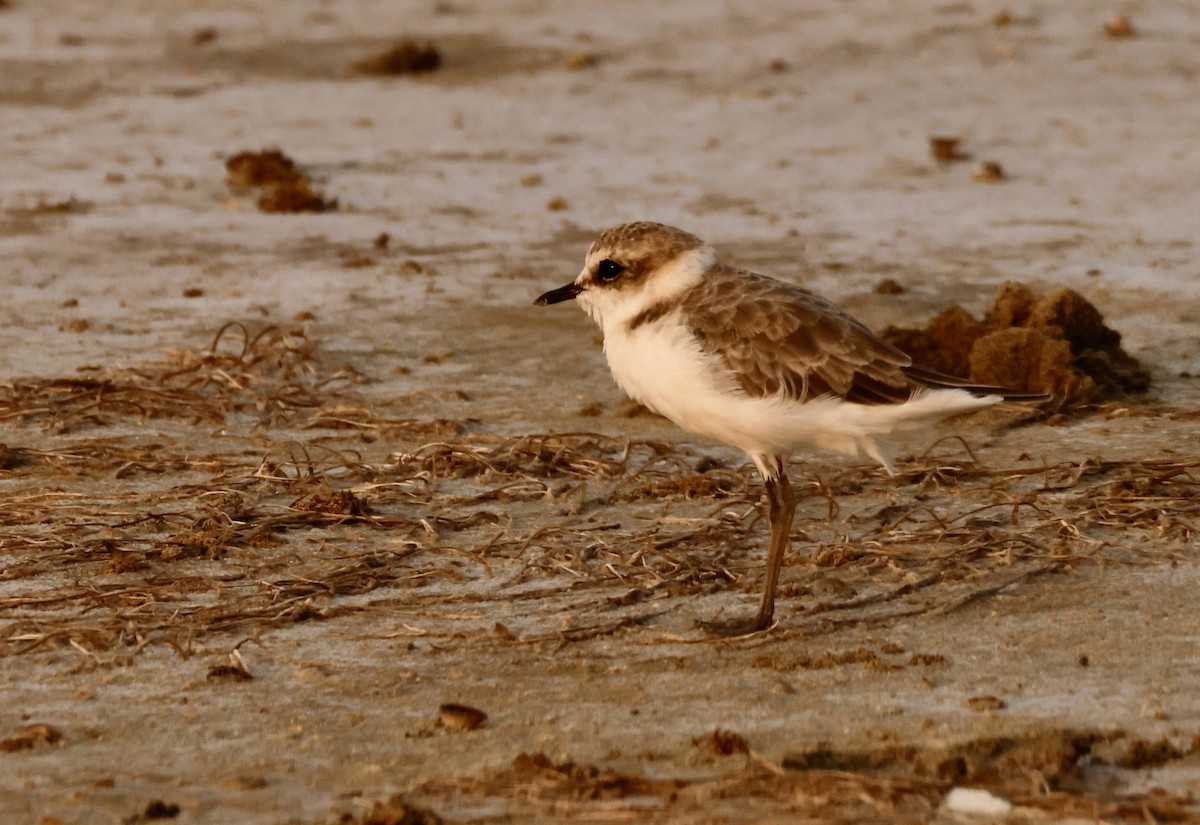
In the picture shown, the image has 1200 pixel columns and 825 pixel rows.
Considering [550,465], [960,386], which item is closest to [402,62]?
[550,465]

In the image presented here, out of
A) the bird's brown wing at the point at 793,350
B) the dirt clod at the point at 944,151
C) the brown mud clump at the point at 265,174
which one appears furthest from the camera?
the dirt clod at the point at 944,151

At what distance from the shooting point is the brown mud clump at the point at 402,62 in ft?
44.6

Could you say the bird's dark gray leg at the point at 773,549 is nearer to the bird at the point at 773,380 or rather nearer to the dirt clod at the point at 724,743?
the bird at the point at 773,380

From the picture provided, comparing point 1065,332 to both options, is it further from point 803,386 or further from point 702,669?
point 702,669

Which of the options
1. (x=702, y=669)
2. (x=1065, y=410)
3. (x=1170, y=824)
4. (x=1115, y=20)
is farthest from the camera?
(x=1115, y=20)

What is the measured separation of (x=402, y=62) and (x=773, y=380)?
8900 millimetres

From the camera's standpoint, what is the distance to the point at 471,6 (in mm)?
15164

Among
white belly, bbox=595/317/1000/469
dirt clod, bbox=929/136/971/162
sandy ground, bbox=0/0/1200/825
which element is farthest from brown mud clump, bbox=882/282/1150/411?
dirt clod, bbox=929/136/971/162

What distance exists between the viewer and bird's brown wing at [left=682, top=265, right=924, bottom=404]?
530cm

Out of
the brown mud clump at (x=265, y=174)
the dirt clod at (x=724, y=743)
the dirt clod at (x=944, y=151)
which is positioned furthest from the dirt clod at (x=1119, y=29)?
the dirt clod at (x=724, y=743)

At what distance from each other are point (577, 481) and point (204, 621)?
1.82m

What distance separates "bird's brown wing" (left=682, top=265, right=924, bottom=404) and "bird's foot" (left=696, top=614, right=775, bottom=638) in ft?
2.15

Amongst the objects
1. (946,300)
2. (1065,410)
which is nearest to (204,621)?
(1065,410)

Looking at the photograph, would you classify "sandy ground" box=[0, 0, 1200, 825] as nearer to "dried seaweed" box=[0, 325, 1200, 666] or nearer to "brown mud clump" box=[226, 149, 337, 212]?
"dried seaweed" box=[0, 325, 1200, 666]
